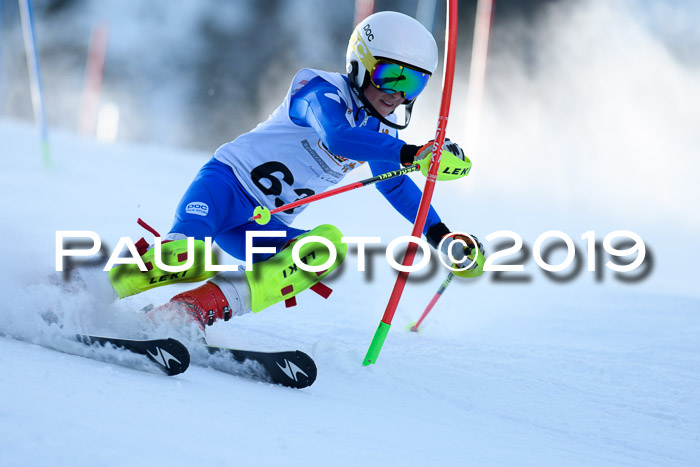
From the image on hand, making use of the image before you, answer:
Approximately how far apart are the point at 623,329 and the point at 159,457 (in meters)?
2.90

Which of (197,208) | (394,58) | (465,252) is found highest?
(394,58)

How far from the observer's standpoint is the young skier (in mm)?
2207

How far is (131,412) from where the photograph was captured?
4.63 ft

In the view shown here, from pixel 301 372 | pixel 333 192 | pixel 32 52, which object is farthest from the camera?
pixel 32 52

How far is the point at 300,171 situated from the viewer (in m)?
2.58

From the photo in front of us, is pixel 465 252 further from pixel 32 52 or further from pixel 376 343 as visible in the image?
pixel 32 52

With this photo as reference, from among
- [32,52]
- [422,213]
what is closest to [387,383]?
[422,213]

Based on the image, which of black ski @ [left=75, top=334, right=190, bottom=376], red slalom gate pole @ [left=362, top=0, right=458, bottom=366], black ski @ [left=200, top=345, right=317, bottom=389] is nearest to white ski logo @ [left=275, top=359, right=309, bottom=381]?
black ski @ [left=200, top=345, right=317, bottom=389]

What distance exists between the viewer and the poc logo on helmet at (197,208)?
2367mm

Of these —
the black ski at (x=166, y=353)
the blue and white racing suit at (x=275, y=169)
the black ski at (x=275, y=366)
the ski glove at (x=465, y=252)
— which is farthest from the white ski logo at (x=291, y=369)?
the ski glove at (x=465, y=252)

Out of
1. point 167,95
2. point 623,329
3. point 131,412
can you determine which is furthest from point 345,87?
point 167,95

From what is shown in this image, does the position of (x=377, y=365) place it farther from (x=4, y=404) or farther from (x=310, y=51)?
(x=310, y=51)

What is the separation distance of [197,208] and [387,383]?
0.83m

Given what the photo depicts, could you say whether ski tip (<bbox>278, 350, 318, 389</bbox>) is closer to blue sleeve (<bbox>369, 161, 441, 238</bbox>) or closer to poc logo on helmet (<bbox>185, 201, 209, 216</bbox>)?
poc logo on helmet (<bbox>185, 201, 209, 216</bbox>)
